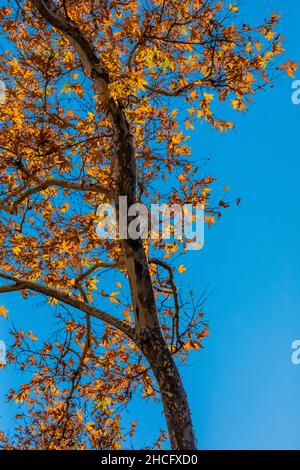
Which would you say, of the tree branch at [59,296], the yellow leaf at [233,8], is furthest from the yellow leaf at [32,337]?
the yellow leaf at [233,8]

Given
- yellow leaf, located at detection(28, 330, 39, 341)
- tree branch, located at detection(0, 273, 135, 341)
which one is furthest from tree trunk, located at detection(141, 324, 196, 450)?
yellow leaf, located at detection(28, 330, 39, 341)

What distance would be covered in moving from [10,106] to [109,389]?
16.0ft

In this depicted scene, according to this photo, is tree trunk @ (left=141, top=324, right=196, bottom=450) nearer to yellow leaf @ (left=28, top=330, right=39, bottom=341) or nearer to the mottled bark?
the mottled bark

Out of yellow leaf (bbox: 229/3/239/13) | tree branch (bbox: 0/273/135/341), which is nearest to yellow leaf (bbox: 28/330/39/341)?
tree branch (bbox: 0/273/135/341)

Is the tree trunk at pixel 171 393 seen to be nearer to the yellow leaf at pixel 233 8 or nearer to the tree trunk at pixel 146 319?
the tree trunk at pixel 146 319

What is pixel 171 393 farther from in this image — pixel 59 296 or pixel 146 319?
pixel 59 296

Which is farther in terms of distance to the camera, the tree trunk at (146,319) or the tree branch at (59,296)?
the tree branch at (59,296)

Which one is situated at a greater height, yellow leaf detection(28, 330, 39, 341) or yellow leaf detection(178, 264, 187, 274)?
yellow leaf detection(178, 264, 187, 274)

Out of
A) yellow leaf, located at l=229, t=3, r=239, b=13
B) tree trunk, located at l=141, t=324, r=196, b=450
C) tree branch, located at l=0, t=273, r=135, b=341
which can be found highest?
Answer: yellow leaf, located at l=229, t=3, r=239, b=13

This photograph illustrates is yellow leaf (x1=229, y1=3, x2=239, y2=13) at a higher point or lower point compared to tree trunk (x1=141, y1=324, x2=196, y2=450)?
higher

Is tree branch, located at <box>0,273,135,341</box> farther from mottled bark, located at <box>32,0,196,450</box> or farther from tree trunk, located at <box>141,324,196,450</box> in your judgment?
tree trunk, located at <box>141,324,196,450</box>

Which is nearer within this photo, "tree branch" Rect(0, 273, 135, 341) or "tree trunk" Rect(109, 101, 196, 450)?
"tree trunk" Rect(109, 101, 196, 450)
